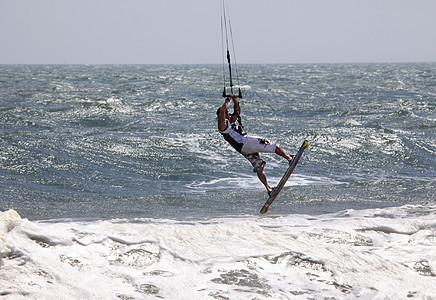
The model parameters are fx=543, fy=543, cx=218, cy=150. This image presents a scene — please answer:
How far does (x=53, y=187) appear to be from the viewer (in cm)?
1366

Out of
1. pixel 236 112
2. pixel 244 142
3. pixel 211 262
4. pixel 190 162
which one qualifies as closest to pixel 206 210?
pixel 244 142

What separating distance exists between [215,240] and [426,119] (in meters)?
22.7

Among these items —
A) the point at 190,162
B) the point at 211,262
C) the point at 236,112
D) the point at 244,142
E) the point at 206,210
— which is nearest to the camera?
the point at 211,262

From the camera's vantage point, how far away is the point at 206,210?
11.5 m

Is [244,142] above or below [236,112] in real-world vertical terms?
below

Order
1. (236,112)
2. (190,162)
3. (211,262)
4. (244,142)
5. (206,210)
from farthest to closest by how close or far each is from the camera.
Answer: (190,162)
(206,210)
(244,142)
(236,112)
(211,262)

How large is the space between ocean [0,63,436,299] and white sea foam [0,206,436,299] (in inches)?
0.9

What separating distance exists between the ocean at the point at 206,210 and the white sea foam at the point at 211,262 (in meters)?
0.02

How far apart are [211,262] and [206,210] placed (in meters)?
4.46

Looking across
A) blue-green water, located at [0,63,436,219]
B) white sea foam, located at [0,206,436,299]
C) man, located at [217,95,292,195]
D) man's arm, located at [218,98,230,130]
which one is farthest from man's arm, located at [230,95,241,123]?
white sea foam, located at [0,206,436,299]

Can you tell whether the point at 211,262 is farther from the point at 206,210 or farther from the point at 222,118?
the point at 206,210

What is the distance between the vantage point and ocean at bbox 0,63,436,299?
651 centimetres

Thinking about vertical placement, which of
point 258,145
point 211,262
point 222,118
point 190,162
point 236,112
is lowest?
point 190,162

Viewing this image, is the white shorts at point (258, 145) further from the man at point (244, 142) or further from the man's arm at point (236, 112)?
the man's arm at point (236, 112)
